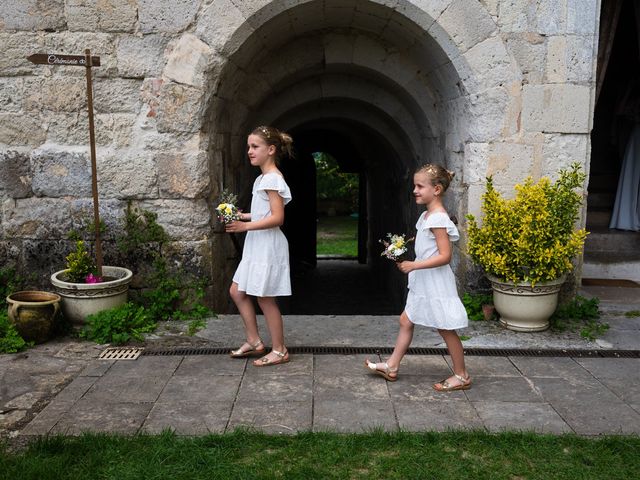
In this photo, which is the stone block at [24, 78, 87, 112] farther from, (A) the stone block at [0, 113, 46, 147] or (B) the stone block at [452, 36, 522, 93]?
(B) the stone block at [452, 36, 522, 93]

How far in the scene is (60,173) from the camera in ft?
15.4

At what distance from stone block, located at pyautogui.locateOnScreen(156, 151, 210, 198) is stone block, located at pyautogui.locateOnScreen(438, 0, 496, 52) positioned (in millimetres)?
2025

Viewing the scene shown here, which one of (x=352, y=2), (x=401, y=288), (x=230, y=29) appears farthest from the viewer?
(x=401, y=288)

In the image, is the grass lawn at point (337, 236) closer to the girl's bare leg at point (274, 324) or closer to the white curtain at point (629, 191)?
the white curtain at point (629, 191)

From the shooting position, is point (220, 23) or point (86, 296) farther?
point (220, 23)

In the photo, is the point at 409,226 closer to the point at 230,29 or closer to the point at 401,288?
the point at 401,288

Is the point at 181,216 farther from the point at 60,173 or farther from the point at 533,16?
the point at 533,16

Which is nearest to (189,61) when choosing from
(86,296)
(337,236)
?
(86,296)

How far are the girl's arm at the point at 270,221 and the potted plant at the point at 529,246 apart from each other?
1.61 meters

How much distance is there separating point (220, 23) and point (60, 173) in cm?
161

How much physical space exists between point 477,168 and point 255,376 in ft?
7.58

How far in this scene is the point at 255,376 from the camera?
11.9 feet

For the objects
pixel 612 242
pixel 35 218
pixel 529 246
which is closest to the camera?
pixel 529 246

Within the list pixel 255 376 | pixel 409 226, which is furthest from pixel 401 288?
pixel 255 376
